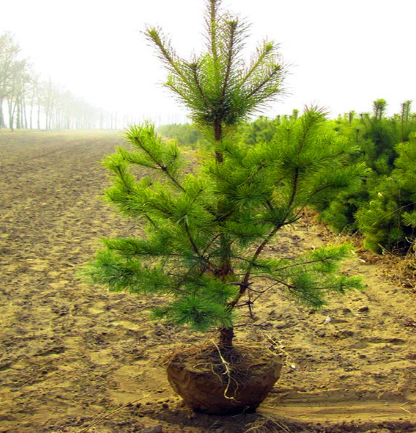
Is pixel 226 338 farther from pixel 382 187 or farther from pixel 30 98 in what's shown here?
pixel 30 98

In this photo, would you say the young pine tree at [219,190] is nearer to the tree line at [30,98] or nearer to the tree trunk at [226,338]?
the tree trunk at [226,338]

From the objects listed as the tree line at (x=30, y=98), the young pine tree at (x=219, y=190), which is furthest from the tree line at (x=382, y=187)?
the tree line at (x=30, y=98)

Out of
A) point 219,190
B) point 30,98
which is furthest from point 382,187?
point 30,98

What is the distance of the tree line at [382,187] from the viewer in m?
6.03

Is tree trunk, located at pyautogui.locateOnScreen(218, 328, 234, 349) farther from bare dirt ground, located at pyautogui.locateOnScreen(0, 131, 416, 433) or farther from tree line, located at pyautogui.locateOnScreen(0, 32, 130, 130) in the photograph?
tree line, located at pyautogui.locateOnScreen(0, 32, 130, 130)

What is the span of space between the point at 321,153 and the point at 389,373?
2.36 m

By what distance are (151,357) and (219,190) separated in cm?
211

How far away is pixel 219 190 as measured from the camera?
269 centimetres

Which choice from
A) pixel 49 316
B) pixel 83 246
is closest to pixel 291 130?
pixel 49 316

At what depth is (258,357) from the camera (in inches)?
125

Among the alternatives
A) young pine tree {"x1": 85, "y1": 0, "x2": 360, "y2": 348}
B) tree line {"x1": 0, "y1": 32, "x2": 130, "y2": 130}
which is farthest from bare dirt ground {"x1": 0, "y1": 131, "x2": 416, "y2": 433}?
tree line {"x1": 0, "y1": 32, "x2": 130, "y2": 130}

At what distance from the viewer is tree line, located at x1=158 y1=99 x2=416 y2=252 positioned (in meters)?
6.03

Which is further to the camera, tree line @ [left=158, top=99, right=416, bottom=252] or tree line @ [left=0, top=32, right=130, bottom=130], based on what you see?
tree line @ [left=0, top=32, right=130, bottom=130]

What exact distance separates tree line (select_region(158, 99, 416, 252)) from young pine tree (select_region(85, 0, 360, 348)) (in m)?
2.08
